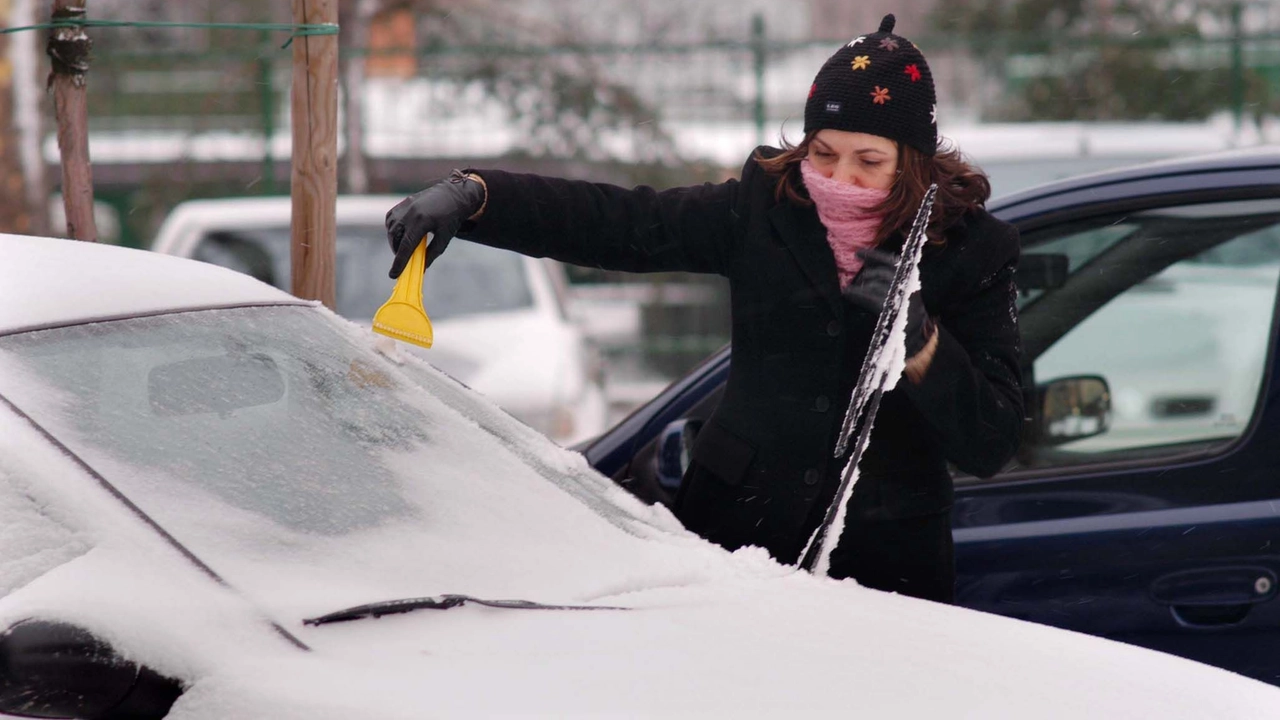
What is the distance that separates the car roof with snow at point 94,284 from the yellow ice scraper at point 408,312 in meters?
0.18

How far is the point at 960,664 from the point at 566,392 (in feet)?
15.2

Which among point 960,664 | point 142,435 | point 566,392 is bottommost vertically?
point 566,392

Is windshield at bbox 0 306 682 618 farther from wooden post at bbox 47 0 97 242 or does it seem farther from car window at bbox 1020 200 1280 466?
car window at bbox 1020 200 1280 466

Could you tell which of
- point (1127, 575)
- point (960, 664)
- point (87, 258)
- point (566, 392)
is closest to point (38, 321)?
point (87, 258)

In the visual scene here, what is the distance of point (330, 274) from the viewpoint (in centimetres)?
275

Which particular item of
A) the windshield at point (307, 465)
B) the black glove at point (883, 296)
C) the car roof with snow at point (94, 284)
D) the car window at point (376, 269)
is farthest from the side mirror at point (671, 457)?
the car window at point (376, 269)

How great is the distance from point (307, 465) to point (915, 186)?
1105 millimetres

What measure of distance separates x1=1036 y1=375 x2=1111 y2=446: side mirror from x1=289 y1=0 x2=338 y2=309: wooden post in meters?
1.65

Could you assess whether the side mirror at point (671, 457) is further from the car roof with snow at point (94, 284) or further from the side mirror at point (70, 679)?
the side mirror at point (70, 679)

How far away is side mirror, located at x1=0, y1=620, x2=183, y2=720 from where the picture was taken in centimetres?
150

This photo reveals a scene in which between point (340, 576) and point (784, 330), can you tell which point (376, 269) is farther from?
point (340, 576)

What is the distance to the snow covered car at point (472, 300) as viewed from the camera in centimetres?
638

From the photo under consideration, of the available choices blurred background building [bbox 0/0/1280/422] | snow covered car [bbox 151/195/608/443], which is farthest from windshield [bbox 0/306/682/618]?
blurred background building [bbox 0/0/1280/422]

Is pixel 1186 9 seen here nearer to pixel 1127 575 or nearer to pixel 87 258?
pixel 1127 575
